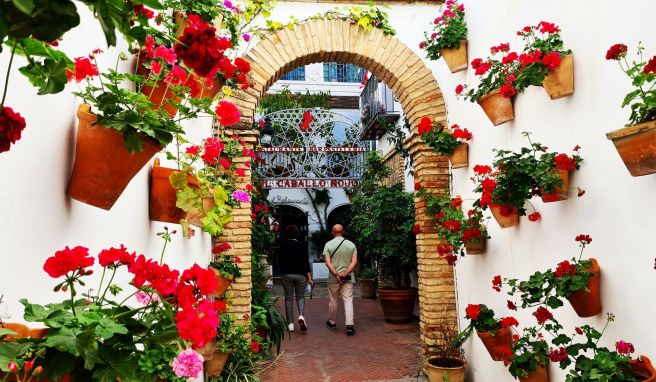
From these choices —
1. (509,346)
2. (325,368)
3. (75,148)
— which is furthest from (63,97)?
(325,368)

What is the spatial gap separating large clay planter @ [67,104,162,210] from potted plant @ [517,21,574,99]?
→ 107 inches

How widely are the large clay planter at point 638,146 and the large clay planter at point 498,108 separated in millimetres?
1692

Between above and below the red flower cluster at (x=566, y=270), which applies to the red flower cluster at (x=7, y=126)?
above

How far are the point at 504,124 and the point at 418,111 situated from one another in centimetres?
146

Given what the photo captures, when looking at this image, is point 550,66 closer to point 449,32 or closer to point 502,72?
point 502,72

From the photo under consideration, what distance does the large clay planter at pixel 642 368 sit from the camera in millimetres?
2455

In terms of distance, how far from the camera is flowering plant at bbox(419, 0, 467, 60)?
197 inches

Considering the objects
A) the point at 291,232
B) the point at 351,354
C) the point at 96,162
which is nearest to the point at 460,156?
the point at 351,354

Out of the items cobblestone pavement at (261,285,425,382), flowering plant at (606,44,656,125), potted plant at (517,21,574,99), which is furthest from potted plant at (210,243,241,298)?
flowering plant at (606,44,656,125)

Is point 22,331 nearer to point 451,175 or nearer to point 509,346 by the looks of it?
point 509,346

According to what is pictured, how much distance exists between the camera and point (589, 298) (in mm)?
2910

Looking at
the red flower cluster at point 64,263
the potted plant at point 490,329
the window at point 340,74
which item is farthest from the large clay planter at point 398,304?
the window at point 340,74

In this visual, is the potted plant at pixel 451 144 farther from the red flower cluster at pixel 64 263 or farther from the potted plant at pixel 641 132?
the red flower cluster at pixel 64 263

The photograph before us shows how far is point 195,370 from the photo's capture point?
1.19 metres
